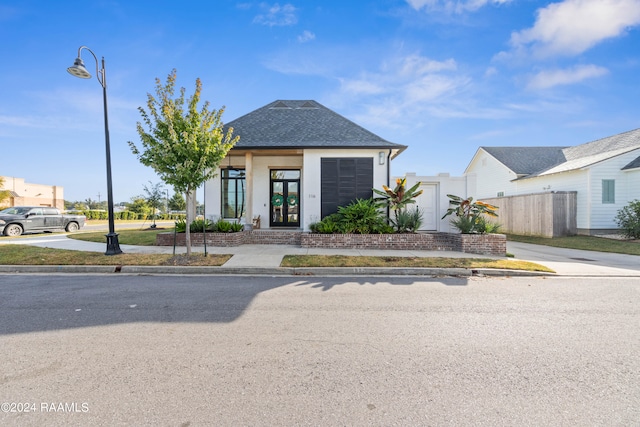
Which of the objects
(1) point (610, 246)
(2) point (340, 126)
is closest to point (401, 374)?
(2) point (340, 126)

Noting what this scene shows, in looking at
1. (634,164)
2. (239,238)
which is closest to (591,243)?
(634,164)

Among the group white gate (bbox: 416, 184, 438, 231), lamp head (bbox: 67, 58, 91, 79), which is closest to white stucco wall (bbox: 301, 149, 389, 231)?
white gate (bbox: 416, 184, 438, 231)

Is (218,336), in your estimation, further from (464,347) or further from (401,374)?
(464,347)

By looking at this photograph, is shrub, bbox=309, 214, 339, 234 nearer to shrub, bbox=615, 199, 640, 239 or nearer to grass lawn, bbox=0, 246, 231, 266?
grass lawn, bbox=0, 246, 231, 266

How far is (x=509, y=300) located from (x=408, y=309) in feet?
6.96

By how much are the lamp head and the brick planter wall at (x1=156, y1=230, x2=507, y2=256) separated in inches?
228

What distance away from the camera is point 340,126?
14023 mm

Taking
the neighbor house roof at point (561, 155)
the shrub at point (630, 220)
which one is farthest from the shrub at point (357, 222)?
the neighbor house roof at point (561, 155)

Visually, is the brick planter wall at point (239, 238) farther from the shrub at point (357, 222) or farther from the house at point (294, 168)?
the shrub at point (357, 222)

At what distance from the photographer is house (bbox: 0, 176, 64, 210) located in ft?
139

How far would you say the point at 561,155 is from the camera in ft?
73.6

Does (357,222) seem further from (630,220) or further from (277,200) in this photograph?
(630,220)

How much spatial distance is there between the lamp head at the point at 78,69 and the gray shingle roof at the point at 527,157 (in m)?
25.5

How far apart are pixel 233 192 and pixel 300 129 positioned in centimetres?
450
